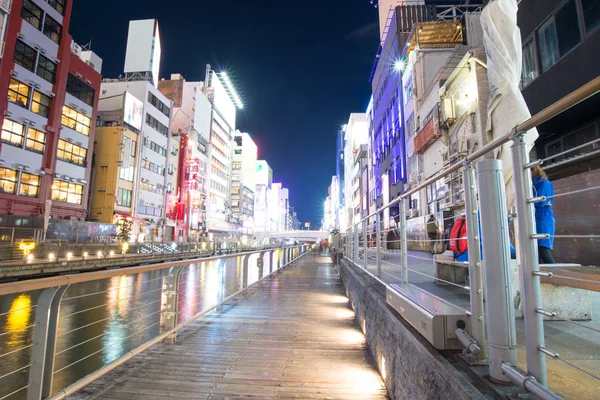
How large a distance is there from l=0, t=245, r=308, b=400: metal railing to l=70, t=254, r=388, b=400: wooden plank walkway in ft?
0.70

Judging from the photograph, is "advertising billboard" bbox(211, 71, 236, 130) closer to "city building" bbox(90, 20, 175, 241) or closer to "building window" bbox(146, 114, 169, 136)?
"city building" bbox(90, 20, 175, 241)

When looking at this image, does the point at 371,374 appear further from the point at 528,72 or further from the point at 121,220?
the point at 121,220

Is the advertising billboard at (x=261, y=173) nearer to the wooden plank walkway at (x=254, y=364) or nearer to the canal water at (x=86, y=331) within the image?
the canal water at (x=86, y=331)

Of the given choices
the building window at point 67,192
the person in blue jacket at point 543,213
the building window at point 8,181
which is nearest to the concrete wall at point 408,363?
the person in blue jacket at point 543,213

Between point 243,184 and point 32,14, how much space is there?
62.1 meters

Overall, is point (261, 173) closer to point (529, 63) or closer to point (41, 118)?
point (41, 118)

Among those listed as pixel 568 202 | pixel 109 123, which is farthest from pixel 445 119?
pixel 109 123

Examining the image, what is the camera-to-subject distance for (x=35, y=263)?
14688 millimetres

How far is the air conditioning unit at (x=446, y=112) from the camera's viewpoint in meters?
17.3

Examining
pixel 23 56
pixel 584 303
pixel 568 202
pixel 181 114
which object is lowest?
pixel 584 303

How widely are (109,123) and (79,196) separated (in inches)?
459

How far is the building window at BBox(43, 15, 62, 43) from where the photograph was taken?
25328 mm

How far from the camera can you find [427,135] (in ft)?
66.8

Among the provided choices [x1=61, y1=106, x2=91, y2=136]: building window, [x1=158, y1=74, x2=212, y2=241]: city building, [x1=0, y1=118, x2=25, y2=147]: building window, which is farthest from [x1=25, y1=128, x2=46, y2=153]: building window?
[x1=158, y1=74, x2=212, y2=241]: city building
